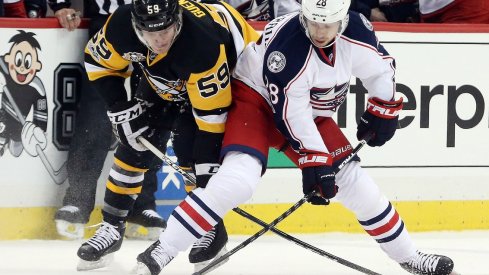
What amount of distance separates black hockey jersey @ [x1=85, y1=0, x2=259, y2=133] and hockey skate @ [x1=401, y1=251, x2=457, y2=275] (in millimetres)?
828

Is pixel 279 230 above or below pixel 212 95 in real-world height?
below

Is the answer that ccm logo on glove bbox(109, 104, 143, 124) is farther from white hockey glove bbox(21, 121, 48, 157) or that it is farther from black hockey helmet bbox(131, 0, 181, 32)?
white hockey glove bbox(21, 121, 48, 157)

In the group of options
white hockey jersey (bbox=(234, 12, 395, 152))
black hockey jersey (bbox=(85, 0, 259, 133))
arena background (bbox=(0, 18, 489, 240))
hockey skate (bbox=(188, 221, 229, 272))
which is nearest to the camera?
white hockey jersey (bbox=(234, 12, 395, 152))

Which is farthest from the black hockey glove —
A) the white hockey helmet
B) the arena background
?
the arena background

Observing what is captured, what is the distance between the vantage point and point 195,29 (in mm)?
3861

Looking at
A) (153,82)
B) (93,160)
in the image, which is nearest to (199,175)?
(153,82)

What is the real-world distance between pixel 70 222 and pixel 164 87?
107cm

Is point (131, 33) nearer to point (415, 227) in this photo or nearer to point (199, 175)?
point (199, 175)

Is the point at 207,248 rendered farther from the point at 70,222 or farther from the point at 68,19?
the point at 68,19

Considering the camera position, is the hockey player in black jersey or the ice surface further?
the ice surface

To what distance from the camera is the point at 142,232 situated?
4.93 metres

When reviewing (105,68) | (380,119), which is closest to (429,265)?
(380,119)

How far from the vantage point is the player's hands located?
15.8 feet

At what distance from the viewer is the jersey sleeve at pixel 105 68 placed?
407cm
